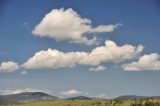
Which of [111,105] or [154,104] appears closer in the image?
[154,104]

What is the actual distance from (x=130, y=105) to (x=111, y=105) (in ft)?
54.8

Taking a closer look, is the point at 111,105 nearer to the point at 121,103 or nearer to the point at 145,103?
the point at 121,103

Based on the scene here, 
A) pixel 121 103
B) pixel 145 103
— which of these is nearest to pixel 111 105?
pixel 121 103

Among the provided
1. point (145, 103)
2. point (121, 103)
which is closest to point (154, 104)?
point (145, 103)

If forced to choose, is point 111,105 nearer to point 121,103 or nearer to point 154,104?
point 121,103

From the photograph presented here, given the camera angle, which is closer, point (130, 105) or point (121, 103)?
point (130, 105)

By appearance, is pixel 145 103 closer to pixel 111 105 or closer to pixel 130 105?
pixel 130 105

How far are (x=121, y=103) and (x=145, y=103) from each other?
15.5 metres

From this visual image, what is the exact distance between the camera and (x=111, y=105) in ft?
648

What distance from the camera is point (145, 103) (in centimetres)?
18462

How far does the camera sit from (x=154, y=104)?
585ft

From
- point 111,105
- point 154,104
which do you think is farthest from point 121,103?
point 154,104

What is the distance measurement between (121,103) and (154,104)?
2238 cm

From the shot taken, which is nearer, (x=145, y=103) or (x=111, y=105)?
(x=145, y=103)
